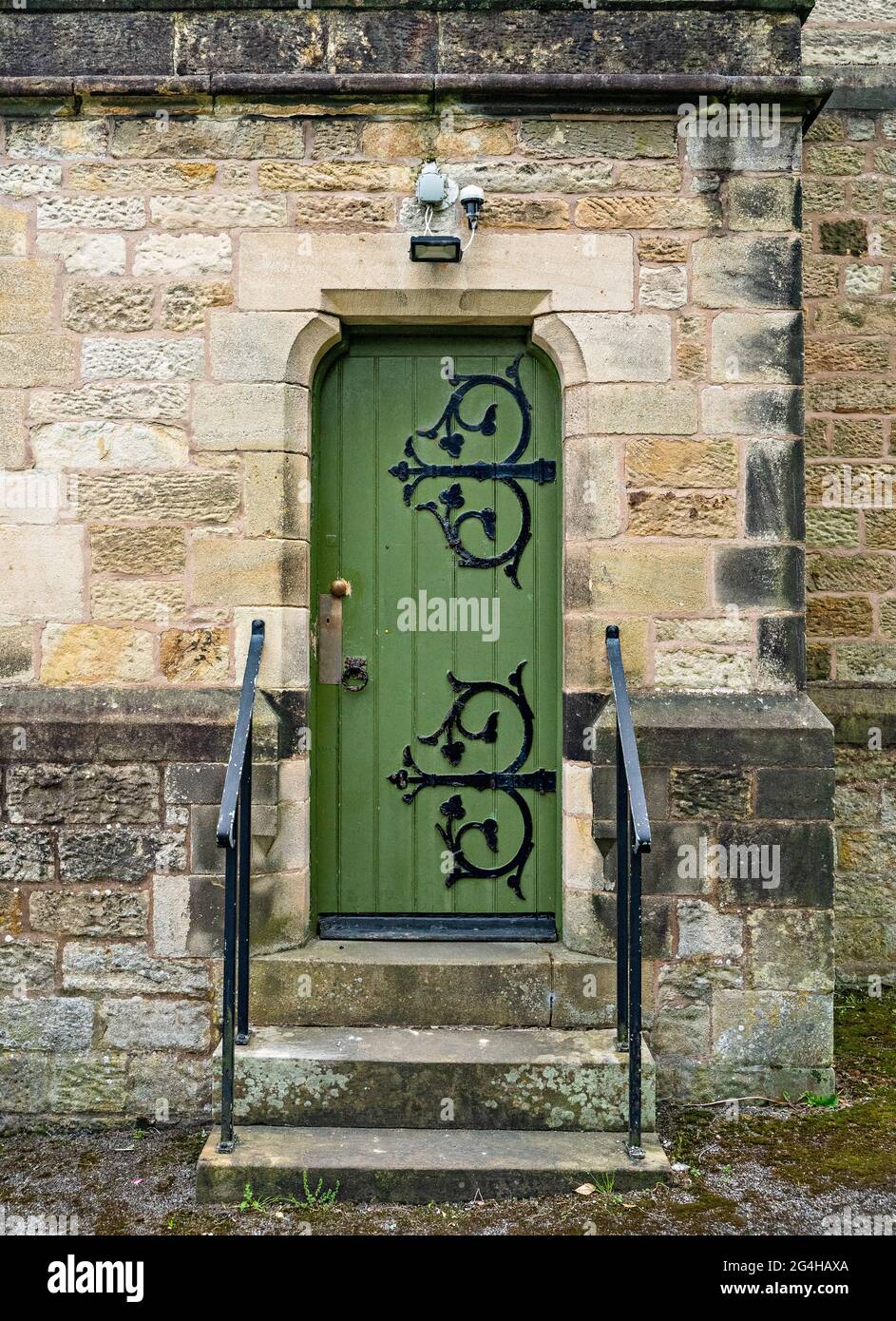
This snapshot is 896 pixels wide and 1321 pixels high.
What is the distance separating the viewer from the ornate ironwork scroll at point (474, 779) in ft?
13.3

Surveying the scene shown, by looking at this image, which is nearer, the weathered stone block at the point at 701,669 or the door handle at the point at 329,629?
the weathered stone block at the point at 701,669

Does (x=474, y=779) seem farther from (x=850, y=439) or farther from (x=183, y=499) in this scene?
(x=850, y=439)

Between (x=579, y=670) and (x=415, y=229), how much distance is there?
64.1 inches

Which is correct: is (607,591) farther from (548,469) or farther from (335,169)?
(335,169)

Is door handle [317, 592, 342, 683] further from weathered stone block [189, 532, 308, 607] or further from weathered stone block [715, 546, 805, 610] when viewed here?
weathered stone block [715, 546, 805, 610]

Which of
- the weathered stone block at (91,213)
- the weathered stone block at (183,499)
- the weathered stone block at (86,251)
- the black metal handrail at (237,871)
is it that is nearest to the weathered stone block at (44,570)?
the weathered stone block at (183,499)

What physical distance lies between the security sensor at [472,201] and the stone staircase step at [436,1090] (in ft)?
9.01

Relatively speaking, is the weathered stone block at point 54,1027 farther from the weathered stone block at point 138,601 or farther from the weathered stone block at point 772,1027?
the weathered stone block at point 772,1027

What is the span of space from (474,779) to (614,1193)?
146 centimetres

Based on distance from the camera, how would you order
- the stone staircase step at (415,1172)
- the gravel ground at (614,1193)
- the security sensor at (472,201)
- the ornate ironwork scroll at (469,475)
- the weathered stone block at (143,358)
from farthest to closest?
the ornate ironwork scroll at (469,475)
the weathered stone block at (143,358)
the security sensor at (472,201)
the stone staircase step at (415,1172)
the gravel ground at (614,1193)

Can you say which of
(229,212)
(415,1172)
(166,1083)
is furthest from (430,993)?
(229,212)

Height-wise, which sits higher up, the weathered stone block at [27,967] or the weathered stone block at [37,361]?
the weathered stone block at [37,361]

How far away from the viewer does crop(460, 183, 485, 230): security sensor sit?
3723 mm

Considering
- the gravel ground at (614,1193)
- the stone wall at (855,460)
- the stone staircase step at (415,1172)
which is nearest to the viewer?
the gravel ground at (614,1193)
